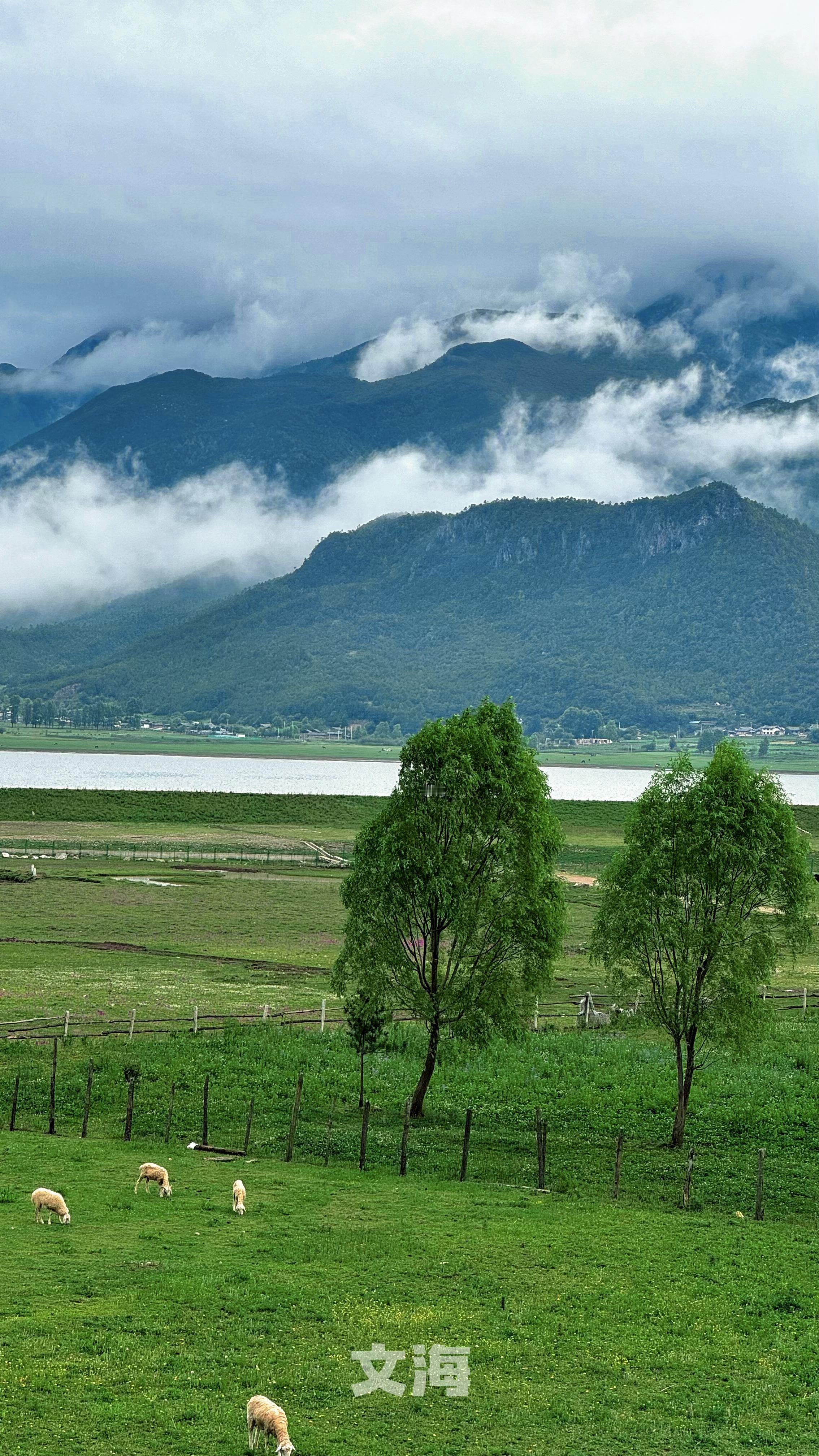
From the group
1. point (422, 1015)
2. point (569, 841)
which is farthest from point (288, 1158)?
point (569, 841)

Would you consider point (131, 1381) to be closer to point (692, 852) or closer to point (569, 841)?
point (692, 852)

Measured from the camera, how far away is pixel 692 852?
3650 centimetres

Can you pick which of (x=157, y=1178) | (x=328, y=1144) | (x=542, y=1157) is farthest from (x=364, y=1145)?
(x=157, y=1178)

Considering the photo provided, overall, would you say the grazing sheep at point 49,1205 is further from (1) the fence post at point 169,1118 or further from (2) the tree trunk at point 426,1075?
(2) the tree trunk at point 426,1075

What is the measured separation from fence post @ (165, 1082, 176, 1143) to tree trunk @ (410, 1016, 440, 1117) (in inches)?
270

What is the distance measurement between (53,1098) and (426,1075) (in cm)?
1044

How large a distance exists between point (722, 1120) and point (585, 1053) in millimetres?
8737

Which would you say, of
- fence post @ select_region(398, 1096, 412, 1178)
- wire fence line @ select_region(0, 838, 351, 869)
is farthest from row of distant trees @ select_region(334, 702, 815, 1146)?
wire fence line @ select_region(0, 838, 351, 869)

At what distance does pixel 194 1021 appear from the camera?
46750 mm

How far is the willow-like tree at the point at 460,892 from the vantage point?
38.2 meters

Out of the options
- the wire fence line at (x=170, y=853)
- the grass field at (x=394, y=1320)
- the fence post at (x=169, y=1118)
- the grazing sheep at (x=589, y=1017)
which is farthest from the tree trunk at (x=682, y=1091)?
the wire fence line at (x=170, y=853)

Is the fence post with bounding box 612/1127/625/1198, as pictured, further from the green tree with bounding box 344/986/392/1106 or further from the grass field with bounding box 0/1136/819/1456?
the green tree with bounding box 344/986/392/1106

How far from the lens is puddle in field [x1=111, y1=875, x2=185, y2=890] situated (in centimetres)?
9019

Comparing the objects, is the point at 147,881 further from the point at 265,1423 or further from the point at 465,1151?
the point at 265,1423
